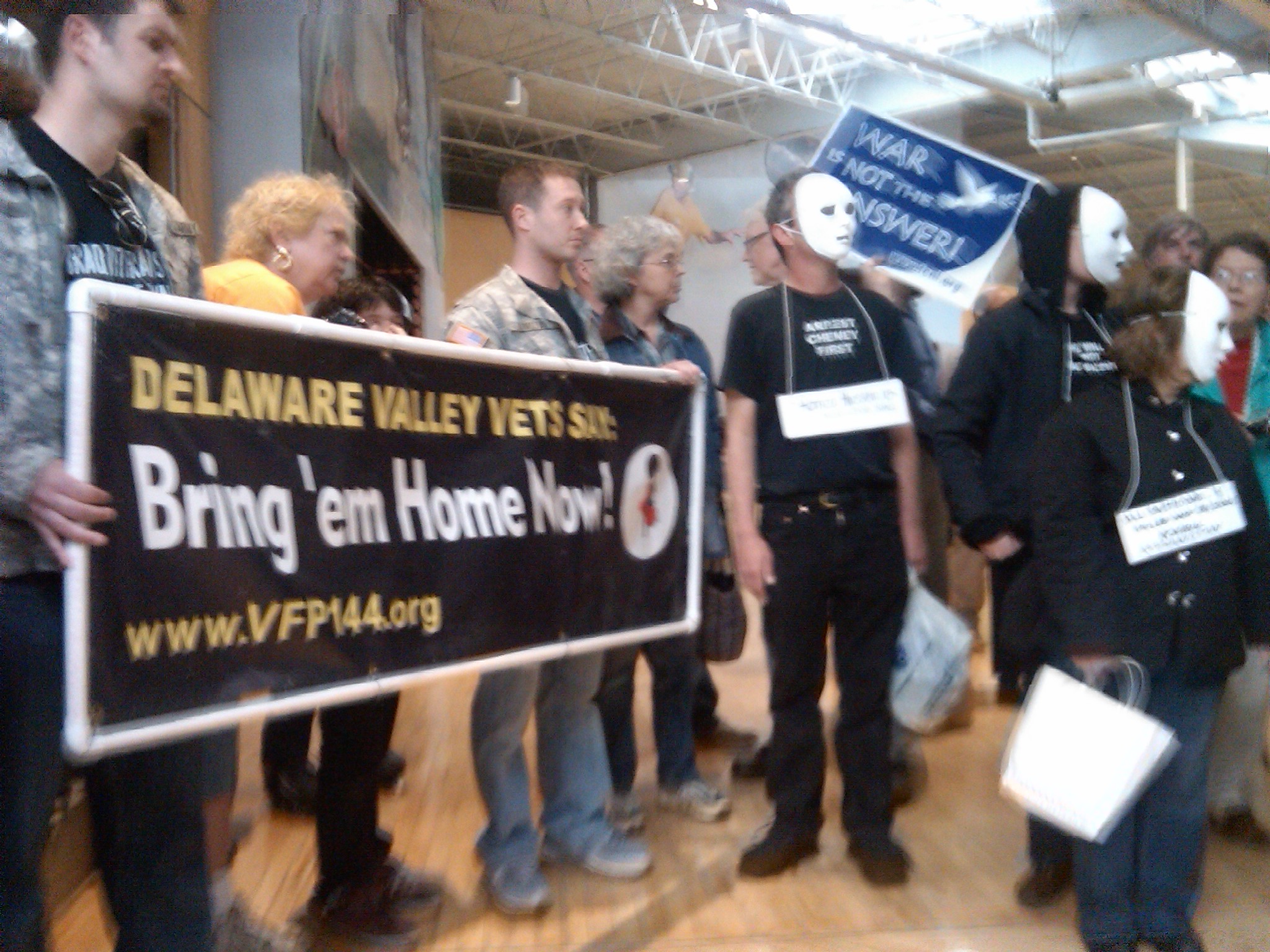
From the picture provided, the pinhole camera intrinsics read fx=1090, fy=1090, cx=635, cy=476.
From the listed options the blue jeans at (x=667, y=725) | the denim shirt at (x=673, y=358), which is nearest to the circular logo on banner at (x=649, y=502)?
the denim shirt at (x=673, y=358)

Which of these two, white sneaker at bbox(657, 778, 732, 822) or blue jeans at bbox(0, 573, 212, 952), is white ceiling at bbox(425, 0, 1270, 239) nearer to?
white sneaker at bbox(657, 778, 732, 822)

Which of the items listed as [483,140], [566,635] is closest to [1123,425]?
[566,635]

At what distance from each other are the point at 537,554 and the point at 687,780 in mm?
1358

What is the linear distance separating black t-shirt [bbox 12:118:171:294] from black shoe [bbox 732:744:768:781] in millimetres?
2502

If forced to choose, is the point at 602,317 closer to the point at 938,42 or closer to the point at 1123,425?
the point at 1123,425

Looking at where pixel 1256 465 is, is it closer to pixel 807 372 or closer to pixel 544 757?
pixel 807 372

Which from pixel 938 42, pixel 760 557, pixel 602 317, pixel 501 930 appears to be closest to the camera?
pixel 501 930

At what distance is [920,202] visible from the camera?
3.04 m

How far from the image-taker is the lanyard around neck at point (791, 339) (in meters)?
2.59

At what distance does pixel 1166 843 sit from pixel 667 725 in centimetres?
141

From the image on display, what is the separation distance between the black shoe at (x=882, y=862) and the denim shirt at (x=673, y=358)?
88 cm

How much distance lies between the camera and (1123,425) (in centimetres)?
225

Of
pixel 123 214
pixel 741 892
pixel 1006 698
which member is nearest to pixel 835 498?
pixel 741 892

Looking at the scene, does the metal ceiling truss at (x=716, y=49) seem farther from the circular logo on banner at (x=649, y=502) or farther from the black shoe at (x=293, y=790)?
the circular logo on banner at (x=649, y=502)
